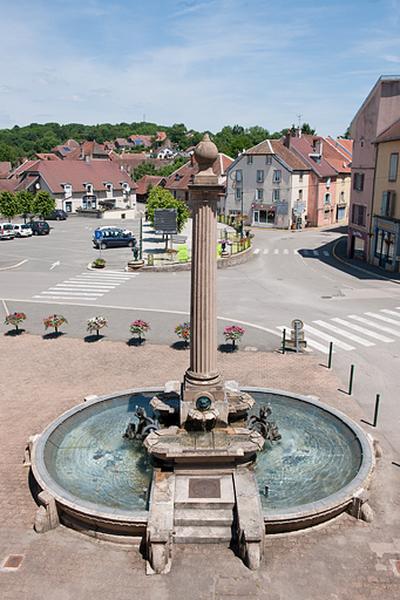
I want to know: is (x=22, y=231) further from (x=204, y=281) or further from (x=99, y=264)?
(x=204, y=281)

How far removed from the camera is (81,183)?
3221 inches

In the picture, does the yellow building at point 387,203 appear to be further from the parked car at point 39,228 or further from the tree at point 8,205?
the tree at point 8,205

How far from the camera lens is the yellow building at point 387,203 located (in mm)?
41594

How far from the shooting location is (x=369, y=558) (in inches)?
421

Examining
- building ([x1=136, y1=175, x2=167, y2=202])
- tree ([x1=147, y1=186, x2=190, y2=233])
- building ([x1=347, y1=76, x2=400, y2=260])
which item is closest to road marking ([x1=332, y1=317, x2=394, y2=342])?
building ([x1=347, y1=76, x2=400, y2=260])

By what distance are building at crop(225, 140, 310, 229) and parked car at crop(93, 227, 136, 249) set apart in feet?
76.1

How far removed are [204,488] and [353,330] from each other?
16.2m

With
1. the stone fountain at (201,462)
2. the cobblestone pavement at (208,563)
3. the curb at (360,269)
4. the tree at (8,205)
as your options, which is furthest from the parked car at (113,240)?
the cobblestone pavement at (208,563)

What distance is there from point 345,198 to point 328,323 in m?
51.1

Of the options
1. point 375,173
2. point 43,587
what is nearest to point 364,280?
point 375,173

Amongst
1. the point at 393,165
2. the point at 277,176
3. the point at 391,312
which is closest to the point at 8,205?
the point at 277,176

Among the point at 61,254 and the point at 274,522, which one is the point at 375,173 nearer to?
the point at 61,254

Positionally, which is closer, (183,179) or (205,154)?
(205,154)

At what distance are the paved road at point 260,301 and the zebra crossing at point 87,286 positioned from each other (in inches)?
2.5
